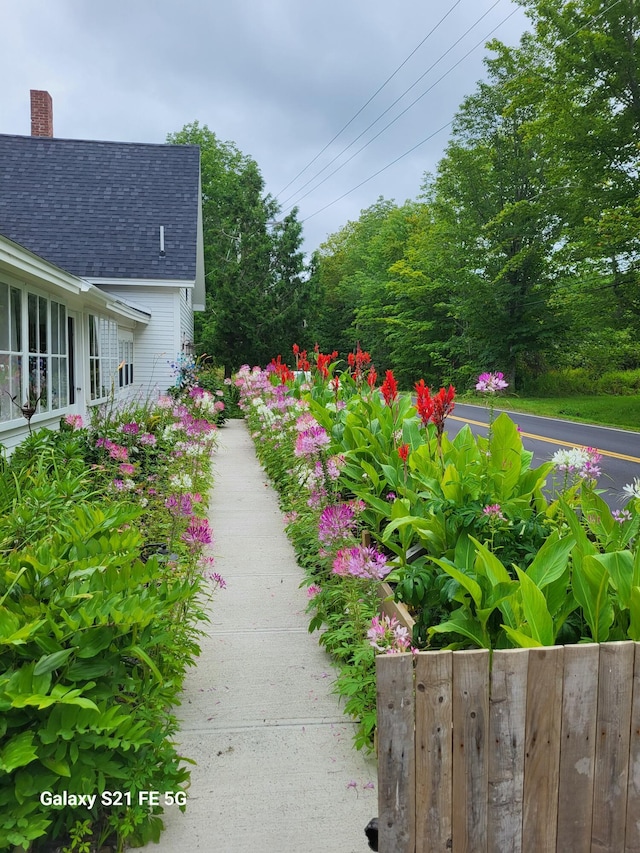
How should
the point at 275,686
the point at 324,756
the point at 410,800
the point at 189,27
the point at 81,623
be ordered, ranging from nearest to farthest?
1. the point at 410,800
2. the point at 81,623
3. the point at 324,756
4. the point at 275,686
5. the point at 189,27

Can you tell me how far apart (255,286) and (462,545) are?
69.6ft

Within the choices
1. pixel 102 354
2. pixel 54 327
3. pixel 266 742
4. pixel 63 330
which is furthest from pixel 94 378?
pixel 266 742

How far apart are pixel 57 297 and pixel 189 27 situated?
5.65m

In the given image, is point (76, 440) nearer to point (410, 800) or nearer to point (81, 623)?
point (81, 623)

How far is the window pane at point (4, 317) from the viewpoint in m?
6.57

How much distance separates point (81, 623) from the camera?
6.21ft

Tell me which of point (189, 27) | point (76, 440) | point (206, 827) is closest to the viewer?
point (206, 827)

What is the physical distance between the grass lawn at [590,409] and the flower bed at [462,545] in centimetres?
1124

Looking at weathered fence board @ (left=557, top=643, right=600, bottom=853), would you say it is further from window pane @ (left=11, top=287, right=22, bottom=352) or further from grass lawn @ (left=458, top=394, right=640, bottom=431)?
grass lawn @ (left=458, top=394, right=640, bottom=431)

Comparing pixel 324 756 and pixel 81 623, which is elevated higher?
pixel 81 623

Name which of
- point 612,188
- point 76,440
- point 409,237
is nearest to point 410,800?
point 76,440

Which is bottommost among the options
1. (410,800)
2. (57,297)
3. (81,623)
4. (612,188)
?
(410,800)

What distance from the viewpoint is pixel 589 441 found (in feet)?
40.7

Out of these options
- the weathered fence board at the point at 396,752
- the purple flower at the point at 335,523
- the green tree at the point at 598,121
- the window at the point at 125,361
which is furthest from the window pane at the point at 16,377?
the green tree at the point at 598,121
